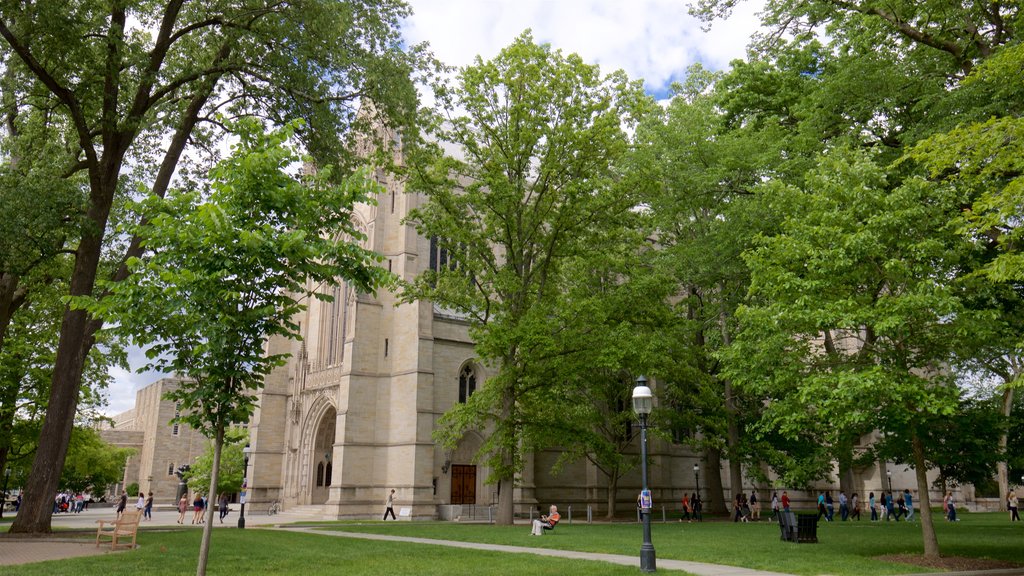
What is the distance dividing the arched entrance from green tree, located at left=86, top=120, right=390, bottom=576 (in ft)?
94.3

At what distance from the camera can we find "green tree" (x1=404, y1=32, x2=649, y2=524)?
23.9m

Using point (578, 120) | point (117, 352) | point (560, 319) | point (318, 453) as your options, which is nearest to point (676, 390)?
point (560, 319)

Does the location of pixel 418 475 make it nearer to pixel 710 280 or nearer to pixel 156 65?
pixel 710 280

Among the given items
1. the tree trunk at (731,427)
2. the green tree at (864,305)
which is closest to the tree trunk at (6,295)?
the green tree at (864,305)

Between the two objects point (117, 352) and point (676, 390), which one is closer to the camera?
point (117, 352)

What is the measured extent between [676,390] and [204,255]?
25831 millimetres

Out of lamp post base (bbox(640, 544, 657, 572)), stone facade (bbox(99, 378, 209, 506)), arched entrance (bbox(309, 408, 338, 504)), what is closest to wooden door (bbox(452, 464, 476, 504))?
arched entrance (bbox(309, 408, 338, 504))

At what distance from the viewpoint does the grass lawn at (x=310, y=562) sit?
441 inches

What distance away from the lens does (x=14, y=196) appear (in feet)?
52.3

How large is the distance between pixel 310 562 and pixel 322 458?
1015 inches

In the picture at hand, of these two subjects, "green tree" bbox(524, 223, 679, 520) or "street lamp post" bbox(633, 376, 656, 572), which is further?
"green tree" bbox(524, 223, 679, 520)

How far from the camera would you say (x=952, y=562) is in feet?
46.2

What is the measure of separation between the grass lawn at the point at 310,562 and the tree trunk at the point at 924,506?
22.8 ft

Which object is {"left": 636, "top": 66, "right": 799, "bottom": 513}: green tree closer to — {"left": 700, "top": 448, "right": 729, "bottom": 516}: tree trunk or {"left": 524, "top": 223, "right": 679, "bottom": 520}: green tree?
{"left": 700, "top": 448, "right": 729, "bottom": 516}: tree trunk
